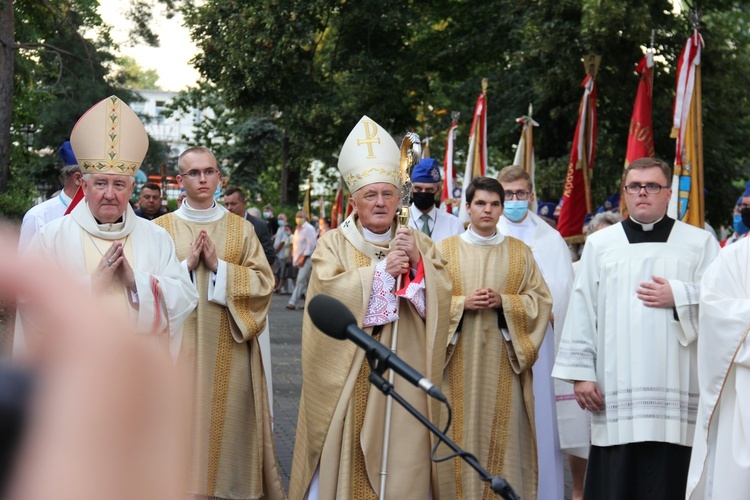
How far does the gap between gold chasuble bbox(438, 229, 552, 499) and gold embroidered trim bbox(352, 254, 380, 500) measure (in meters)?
0.85

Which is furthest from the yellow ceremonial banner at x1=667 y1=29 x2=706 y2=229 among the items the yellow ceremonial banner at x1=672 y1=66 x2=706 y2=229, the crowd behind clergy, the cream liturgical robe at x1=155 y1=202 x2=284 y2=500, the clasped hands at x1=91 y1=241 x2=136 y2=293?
the clasped hands at x1=91 y1=241 x2=136 y2=293

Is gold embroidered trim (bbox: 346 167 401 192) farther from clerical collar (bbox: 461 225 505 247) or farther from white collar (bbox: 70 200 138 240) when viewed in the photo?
white collar (bbox: 70 200 138 240)

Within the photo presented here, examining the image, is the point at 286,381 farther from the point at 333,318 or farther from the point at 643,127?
the point at 333,318

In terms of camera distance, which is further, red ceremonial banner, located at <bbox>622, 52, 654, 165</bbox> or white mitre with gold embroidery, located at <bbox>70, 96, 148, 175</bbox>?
red ceremonial banner, located at <bbox>622, 52, 654, 165</bbox>

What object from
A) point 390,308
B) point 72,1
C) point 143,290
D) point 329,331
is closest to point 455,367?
point 390,308

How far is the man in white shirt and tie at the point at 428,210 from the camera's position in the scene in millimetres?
9031

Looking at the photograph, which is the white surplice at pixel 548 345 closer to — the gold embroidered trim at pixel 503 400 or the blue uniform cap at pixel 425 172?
the gold embroidered trim at pixel 503 400

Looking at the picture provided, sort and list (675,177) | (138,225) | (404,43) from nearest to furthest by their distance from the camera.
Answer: (138,225) < (675,177) < (404,43)

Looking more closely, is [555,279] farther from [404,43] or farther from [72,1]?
[404,43]

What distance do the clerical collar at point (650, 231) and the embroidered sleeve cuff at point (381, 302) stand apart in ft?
4.69

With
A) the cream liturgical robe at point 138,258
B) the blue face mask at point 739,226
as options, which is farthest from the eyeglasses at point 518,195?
the cream liturgical robe at point 138,258

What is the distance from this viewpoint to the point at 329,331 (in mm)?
3439

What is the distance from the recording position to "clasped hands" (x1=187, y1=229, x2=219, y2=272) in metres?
7.09

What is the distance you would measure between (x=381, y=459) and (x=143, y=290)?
154 cm
